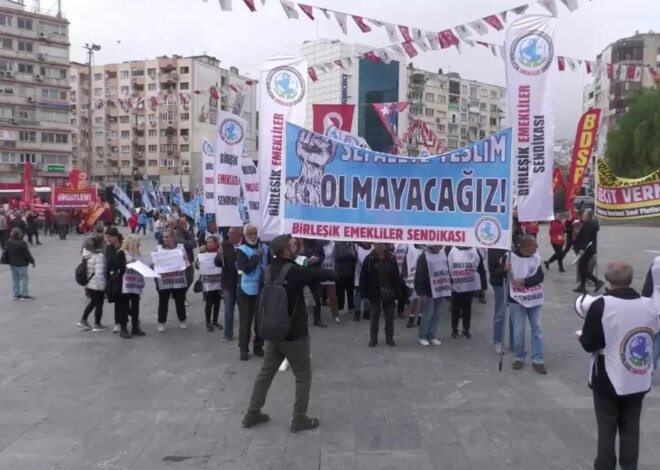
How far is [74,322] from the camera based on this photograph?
10891mm

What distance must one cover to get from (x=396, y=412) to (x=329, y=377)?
4.61ft

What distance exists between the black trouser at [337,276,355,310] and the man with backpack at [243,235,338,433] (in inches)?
219

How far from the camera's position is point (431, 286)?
351 inches

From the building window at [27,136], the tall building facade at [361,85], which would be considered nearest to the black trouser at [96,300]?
the tall building facade at [361,85]

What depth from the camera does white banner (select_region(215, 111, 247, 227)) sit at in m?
9.13

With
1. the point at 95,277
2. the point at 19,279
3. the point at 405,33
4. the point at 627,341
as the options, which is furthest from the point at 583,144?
the point at 19,279

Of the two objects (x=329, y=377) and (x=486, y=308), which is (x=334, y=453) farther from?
(x=486, y=308)

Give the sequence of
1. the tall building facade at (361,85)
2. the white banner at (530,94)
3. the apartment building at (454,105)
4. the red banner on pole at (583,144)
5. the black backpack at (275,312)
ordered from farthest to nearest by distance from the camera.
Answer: the apartment building at (454,105), the tall building facade at (361,85), the red banner on pole at (583,144), the white banner at (530,94), the black backpack at (275,312)

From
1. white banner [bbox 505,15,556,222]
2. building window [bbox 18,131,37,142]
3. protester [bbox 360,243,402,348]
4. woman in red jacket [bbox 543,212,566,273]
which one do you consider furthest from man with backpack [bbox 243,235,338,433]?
building window [bbox 18,131,37,142]

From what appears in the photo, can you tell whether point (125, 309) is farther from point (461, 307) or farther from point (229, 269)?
point (461, 307)

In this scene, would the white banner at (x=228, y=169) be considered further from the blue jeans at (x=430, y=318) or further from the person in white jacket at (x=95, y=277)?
the blue jeans at (x=430, y=318)

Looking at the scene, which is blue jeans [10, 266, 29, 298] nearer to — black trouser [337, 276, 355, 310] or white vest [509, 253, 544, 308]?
black trouser [337, 276, 355, 310]

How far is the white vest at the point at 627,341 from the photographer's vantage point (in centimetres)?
425

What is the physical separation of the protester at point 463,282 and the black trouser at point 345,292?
234 cm
